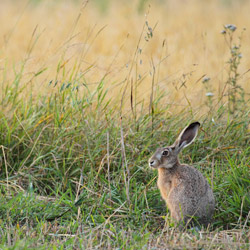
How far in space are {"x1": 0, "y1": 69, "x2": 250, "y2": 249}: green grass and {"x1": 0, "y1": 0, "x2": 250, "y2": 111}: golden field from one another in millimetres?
775

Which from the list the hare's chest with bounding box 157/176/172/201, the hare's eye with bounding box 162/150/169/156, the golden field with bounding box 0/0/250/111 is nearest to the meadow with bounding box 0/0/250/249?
the hare's chest with bounding box 157/176/172/201

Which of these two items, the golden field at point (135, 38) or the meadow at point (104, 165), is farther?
the golden field at point (135, 38)

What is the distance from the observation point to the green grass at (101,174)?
375cm

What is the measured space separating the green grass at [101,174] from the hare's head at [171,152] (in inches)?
9.1

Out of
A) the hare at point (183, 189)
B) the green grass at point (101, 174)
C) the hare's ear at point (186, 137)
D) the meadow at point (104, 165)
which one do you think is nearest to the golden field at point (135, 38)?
the meadow at point (104, 165)

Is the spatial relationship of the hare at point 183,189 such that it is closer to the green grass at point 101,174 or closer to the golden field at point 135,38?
the green grass at point 101,174

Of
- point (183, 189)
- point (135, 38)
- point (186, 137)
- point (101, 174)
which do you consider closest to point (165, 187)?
point (183, 189)

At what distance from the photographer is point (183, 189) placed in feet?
12.9

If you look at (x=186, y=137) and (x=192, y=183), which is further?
(x=186, y=137)

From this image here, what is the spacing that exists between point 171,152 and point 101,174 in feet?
2.68

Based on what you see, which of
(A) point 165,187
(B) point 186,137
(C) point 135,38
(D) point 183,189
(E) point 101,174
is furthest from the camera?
(C) point 135,38

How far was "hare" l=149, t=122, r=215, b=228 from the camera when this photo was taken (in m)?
3.87

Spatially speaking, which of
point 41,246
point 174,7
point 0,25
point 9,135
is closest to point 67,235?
point 41,246

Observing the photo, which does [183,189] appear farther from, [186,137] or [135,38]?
[135,38]
